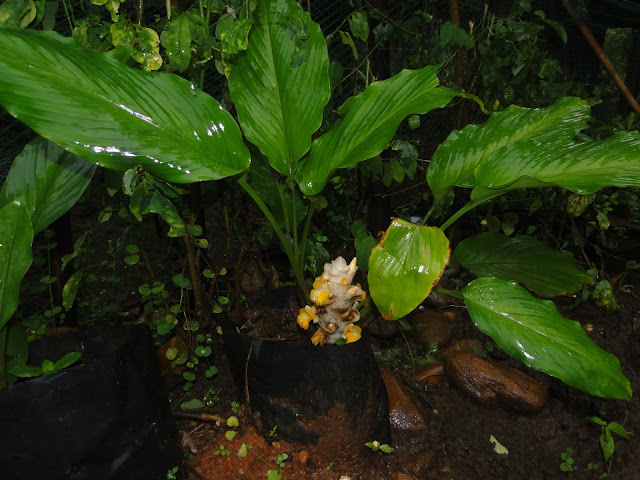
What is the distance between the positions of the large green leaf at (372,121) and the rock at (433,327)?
0.78m

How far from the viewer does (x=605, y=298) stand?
1663mm

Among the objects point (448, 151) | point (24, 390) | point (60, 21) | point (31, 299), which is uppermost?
point (60, 21)

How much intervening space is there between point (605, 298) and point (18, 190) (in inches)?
69.2

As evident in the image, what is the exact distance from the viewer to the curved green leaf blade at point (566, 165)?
1037mm

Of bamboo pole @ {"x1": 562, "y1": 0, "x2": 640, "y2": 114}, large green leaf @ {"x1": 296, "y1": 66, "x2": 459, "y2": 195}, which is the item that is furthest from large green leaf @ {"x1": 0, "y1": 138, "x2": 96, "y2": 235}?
bamboo pole @ {"x1": 562, "y1": 0, "x2": 640, "y2": 114}

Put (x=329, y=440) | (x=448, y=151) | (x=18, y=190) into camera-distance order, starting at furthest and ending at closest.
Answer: (x=448, y=151) → (x=329, y=440) → (x=18, y=190)

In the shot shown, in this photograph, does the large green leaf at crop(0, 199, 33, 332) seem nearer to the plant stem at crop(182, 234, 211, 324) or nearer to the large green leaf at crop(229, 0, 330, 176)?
the plant stem at crop(182, 234, 211, 324)

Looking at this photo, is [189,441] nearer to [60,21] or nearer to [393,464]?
[393,464]

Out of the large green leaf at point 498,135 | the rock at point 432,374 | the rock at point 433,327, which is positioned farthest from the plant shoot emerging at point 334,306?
the rock at point 433,327

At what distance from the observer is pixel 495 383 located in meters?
1.42

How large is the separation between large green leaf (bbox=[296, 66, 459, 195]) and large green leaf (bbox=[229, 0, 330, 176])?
0.16ft

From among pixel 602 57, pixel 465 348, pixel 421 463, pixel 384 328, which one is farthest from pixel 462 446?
pixel 602 57

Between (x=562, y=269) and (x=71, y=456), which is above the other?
(x=71, y=456)

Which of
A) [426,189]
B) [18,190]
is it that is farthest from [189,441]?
[426,189]
